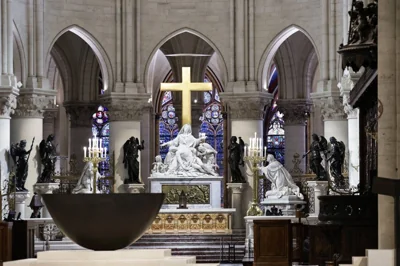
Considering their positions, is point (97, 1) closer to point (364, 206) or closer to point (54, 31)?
point (54, 31)

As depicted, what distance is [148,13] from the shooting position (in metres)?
38.2

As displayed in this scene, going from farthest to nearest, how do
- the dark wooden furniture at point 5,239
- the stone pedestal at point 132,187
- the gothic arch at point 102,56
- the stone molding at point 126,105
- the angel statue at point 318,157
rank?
the gothic arch at point 102,56 < the stone molding at point 126,105 < the stone pedestal at point 132,187 < the angel statue at point 318,157 < the dark wooden furniture at point 5,239

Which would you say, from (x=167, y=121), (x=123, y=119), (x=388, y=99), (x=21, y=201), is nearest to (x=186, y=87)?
(x=123, y=119)

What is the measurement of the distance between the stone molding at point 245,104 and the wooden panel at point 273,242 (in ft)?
50.6

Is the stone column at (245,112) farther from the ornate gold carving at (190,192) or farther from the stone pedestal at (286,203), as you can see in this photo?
the stone pedestal at (286,203)

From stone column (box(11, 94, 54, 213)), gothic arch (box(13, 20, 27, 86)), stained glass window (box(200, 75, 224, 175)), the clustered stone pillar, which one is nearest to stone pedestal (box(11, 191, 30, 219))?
stone column (box(11, 94, 54, 213))

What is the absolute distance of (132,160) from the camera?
3641 cm

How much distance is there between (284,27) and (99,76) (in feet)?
30.1

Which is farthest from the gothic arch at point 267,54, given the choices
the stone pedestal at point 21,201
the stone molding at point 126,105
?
the stone pedestal at point 21,201

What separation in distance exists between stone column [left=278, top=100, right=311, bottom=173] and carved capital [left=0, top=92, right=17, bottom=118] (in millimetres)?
11979

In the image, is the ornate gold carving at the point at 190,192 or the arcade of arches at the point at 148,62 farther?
the arcade of arches at the point at 148,62

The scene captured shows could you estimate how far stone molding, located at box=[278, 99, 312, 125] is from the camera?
139ft

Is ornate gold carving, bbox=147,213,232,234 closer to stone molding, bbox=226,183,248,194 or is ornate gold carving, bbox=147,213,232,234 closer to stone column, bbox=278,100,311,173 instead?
stone molding, bbox=226,183,248,194

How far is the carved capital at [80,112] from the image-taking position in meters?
42.6
